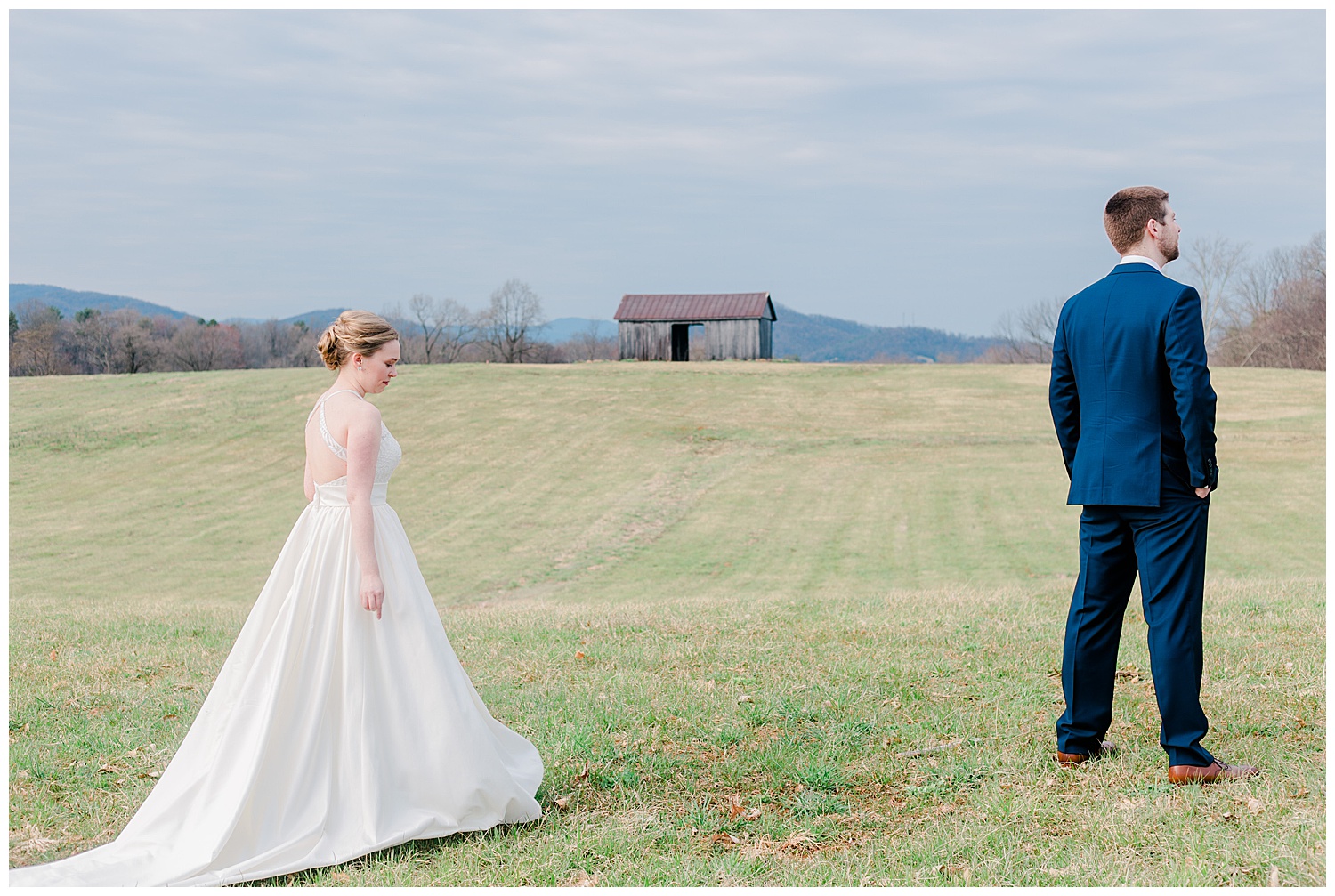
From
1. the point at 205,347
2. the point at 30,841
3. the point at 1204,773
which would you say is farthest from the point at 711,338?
the point at 30,841

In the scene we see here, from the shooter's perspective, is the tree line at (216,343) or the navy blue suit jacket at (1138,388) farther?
the tree line at (216,343)

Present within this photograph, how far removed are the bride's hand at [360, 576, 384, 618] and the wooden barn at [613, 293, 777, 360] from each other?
61490mm

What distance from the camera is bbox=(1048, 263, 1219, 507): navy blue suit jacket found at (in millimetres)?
4695

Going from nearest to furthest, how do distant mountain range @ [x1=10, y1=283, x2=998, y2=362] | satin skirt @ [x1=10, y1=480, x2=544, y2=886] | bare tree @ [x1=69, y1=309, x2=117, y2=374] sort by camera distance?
satin skirt @ [x1=10, y1=480, x2=544, y2=886] < bare tree @ [x1=69, y1=309, x2=117, y2=374] < distant mountain range @ [x1=10, y1=283, x2=998, y2=362]

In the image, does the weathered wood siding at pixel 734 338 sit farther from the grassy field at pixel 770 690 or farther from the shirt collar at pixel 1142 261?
the shirt collar at pixel 1142 261

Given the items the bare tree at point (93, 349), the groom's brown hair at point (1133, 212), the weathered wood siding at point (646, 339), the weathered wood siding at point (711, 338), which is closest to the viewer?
the groom's brown hair at point (1133, 212)

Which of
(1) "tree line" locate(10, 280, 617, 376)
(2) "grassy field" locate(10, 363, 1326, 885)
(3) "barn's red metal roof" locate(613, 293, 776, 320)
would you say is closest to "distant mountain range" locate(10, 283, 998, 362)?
(1) "tree line" locate(10, 280, 617, 376)

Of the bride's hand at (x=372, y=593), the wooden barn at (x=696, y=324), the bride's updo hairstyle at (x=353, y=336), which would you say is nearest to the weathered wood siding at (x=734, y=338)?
the wooden barn at (x=696, y=324)

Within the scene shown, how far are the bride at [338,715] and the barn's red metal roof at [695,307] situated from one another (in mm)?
61350

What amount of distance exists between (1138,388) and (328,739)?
Result: 4029 millimetres

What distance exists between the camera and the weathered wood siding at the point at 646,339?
217ft

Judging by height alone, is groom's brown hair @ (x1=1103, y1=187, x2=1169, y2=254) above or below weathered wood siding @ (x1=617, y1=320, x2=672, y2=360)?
below

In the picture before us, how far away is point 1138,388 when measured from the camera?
16.1ft

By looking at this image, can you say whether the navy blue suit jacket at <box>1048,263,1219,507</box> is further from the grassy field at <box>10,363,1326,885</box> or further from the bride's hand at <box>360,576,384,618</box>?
the bride's hand at <box>360,576,384,618</box>
